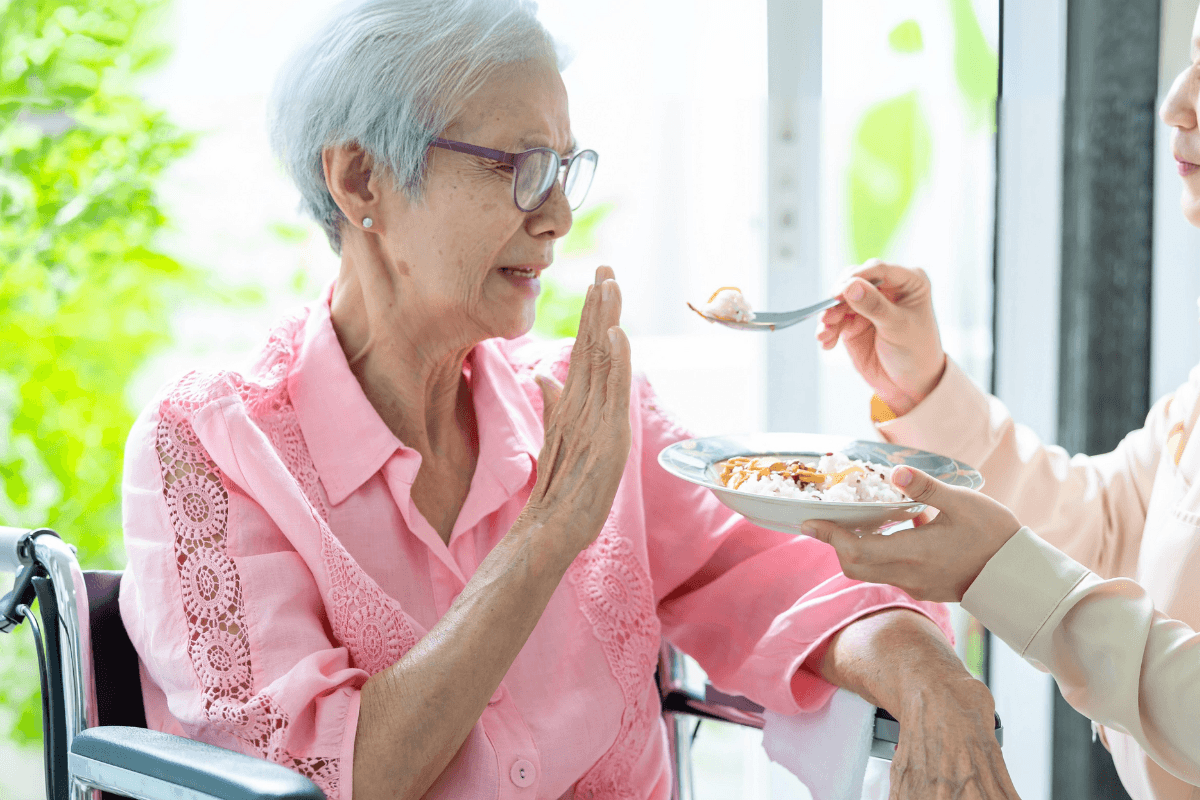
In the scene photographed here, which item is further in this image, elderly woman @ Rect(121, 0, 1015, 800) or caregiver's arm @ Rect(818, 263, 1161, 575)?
caregiver's arm @ Rect(818, 263, 1161, 575)

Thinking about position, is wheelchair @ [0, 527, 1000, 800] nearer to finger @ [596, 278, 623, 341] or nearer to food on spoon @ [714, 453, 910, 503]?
food on spoon @ [714, 453, 910, 503]

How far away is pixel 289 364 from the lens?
1.36 metres

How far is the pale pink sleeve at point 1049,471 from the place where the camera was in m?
1.58

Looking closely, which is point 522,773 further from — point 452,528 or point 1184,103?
point 1184,103

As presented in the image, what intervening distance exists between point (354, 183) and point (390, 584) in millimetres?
572

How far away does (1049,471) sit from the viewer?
64.1 inches

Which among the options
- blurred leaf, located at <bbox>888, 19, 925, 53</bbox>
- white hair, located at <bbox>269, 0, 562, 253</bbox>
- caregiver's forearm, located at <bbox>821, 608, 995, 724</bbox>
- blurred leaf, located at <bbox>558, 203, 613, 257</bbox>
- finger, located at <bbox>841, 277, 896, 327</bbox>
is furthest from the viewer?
blurred leaf, located at <bbox>558, 203, 613, 257</bbox>

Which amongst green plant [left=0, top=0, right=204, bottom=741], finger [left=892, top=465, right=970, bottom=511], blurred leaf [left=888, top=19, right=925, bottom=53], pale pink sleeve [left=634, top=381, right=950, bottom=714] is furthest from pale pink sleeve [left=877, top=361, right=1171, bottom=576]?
green plant [left=0, top=0, right=204, bottom=741]

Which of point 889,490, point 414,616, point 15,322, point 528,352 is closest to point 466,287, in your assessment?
point 528,352

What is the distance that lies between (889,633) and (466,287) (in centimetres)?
76

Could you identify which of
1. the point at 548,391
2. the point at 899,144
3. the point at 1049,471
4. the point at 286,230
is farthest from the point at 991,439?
the point at 286,230

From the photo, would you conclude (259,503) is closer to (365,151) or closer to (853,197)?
(365,151)

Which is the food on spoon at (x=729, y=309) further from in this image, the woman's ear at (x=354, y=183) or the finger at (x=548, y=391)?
the woman's ear at (x=354, y=183)

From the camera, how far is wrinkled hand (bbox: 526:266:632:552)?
121 centimetres
